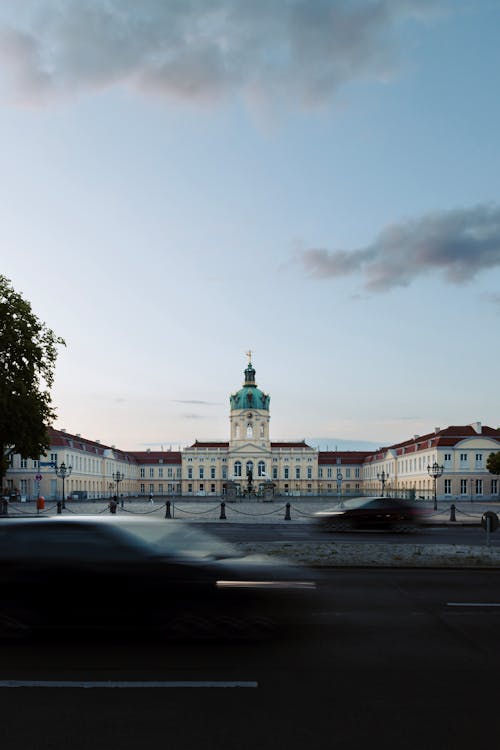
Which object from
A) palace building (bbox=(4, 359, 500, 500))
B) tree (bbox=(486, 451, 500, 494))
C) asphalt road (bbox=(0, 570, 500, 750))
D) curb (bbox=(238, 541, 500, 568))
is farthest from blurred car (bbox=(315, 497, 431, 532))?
palace building (bbox=(4, 359, 500, 500))

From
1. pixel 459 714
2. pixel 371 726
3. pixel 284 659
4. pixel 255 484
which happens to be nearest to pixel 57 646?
pixel 284 659

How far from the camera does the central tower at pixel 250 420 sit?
15888cm

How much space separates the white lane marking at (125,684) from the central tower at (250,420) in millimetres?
151851

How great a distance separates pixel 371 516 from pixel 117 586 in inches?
725

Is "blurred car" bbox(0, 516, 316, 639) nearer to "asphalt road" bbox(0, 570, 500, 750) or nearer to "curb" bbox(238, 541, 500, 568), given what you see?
"asphalt road" bbox(0, 570, 500, 750)

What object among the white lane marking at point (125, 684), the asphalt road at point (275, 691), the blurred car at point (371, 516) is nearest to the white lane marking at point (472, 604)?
the asphalt road at point (275, 691)

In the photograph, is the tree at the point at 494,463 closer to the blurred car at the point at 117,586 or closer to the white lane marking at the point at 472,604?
the white lane marking at the point at 472,604

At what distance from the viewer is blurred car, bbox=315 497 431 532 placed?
2522cm

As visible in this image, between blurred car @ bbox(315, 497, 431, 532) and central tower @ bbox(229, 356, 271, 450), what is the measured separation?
133 m

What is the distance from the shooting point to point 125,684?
6.66 m

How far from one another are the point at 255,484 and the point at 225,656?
143989mm

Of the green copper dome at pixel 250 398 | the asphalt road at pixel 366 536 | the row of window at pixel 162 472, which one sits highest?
the green copper dome at pixel 250 398

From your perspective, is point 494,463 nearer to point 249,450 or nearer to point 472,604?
point 249,450

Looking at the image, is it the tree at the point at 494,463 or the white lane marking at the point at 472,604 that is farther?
the tree at the point at 494,463
